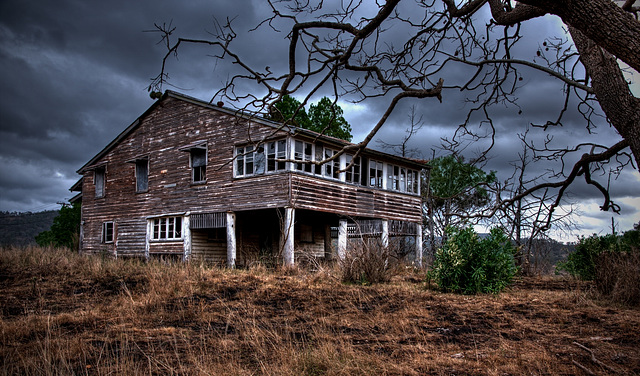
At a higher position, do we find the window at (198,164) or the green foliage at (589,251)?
the window at (198,164)

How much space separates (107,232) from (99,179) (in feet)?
10.6

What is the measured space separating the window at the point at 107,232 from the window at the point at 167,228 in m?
3.73

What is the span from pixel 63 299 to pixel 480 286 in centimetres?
920

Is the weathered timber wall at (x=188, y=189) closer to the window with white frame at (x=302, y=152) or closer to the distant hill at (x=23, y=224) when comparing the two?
the window with white frame at (x=302, y=152)

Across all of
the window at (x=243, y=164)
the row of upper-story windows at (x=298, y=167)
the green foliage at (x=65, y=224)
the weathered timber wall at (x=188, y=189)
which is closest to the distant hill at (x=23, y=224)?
the green foliage at (x=65, y=224)

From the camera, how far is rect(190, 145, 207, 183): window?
2159cm

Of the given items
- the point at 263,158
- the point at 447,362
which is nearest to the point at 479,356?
the point at 447,362

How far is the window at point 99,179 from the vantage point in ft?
86.8

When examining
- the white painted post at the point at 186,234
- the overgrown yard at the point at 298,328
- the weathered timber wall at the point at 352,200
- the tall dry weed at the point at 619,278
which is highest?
the weathered timber wall at the point at 352,200

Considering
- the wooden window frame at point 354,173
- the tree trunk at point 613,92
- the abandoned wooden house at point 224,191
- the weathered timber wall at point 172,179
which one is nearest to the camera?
the tree trunk at point 613,92

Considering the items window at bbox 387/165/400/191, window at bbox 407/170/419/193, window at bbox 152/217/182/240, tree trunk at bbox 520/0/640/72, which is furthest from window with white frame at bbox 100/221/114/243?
tree trunk at bbox 520/0/640/72

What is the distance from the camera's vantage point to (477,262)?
1095 cm

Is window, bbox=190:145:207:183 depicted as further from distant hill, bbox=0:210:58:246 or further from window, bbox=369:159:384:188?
distant hill, bbox=0:210:58:246

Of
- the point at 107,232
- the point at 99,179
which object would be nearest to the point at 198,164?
the point at 107,232
